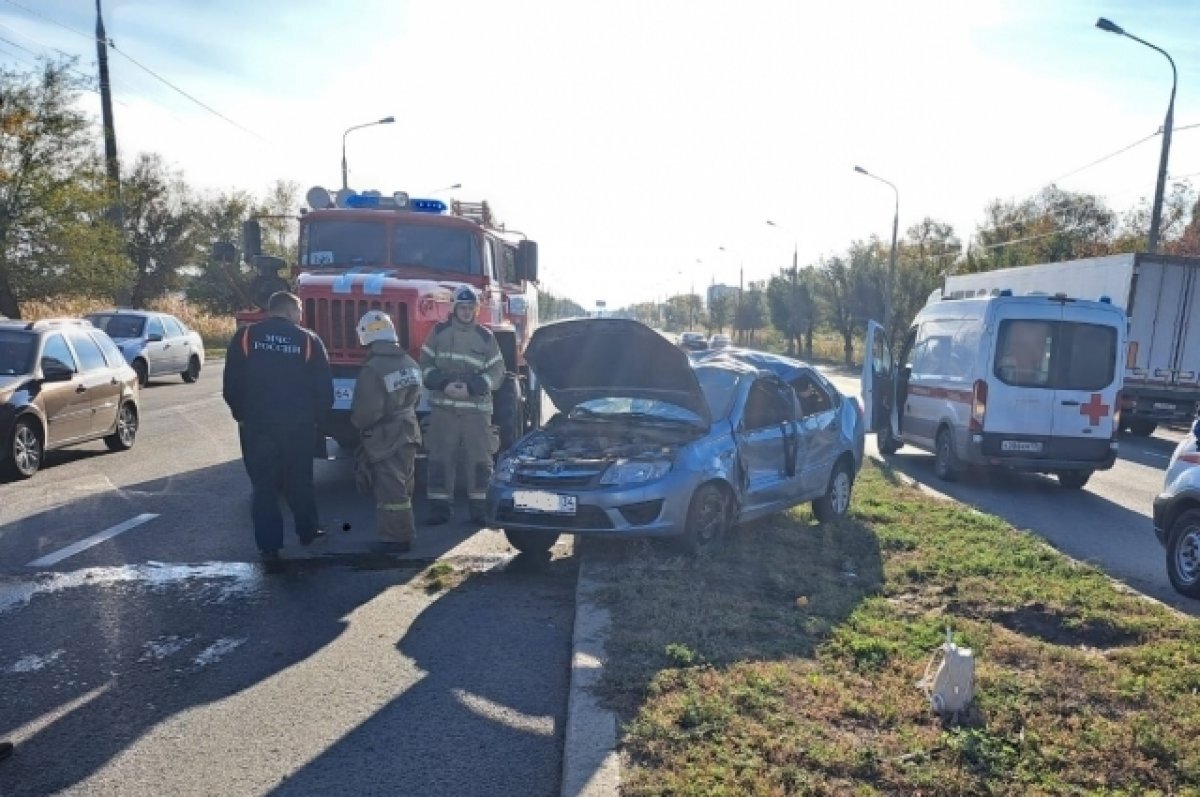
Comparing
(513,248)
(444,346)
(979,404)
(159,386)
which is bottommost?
(159,386)

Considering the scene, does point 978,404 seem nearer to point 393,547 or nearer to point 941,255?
point 393,547

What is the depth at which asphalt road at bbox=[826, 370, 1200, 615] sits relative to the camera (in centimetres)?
744

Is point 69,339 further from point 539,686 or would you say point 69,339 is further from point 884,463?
point 884,463

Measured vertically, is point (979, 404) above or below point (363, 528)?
above

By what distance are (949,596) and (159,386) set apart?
2143 centimetres

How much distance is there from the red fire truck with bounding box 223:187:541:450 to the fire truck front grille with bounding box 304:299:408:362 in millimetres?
10

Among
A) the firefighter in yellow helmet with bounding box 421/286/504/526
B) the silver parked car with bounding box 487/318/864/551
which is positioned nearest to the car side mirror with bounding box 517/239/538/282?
the firefighter in yellow helmet with bounding box 421/286/504/526

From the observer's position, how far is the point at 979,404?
10734mm

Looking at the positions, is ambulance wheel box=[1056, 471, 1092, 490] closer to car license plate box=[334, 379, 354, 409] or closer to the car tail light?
the car tail light

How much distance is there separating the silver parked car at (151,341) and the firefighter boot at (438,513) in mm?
14661

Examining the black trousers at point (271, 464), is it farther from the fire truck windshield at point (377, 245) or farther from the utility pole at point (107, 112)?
the utility pole at point (107, 112)

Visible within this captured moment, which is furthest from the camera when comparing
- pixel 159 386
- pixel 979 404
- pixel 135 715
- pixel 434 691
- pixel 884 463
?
pixel 159 386

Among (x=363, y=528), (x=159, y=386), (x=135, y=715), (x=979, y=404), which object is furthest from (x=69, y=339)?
(x=159, y=386)

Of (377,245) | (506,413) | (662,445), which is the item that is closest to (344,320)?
(377,245)
